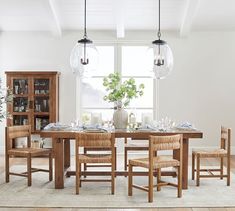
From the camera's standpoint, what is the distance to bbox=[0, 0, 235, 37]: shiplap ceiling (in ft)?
24.4

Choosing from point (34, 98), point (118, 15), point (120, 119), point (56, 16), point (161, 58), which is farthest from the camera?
point (34, 98)

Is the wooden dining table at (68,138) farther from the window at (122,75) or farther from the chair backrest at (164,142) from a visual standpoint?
the window at (122,75)

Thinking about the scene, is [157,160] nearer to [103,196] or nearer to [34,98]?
[103,196]

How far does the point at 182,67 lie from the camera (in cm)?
864

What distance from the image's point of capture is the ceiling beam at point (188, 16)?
7.17 meters

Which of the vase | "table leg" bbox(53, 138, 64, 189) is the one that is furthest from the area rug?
the vase

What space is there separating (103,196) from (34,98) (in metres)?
3.75

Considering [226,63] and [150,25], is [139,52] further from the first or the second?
[226,63]

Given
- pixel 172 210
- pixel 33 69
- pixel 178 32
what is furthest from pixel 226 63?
pixel 172 210

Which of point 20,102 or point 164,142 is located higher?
point 20,102

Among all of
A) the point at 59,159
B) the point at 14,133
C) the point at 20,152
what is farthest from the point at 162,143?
the point at 14,133

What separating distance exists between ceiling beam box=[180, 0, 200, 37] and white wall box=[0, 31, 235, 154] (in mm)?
296

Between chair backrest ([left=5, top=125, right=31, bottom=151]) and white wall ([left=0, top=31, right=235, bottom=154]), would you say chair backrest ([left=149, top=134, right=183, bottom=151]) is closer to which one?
chair backrest ([left=5, top=125, right=31, bottom=151])

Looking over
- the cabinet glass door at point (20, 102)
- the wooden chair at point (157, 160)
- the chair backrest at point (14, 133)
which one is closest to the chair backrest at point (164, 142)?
the wooden chair at point (157, 160)
